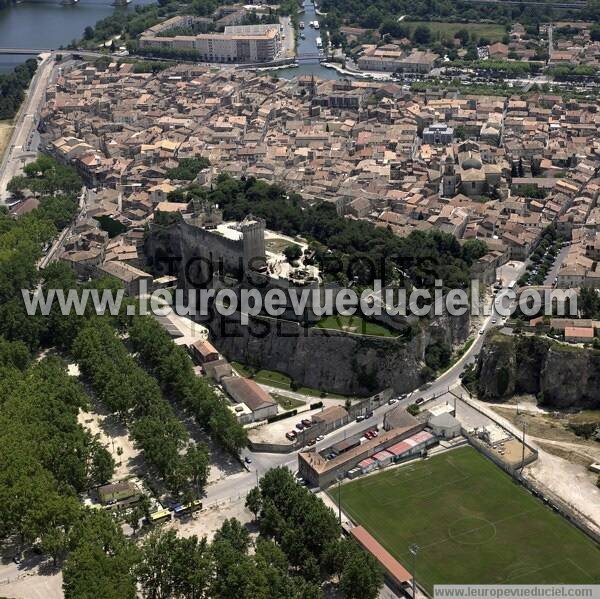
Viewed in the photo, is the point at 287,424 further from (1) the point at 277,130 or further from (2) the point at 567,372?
(1) the point at 277,130

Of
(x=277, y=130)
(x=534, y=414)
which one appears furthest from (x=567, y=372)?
(x=277, y=130)

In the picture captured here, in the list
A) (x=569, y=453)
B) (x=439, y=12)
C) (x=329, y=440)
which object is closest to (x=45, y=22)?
(x=439, y=12)

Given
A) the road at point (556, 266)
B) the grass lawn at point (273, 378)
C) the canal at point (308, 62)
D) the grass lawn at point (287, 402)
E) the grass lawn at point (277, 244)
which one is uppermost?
the canal at point (308, 62)

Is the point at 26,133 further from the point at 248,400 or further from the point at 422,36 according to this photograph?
the point at 248,400

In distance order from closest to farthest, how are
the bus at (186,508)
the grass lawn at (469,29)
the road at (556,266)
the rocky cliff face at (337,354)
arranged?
the bus at (186,508) → the rocky cliff face at (337,354) → the road at (556,266) → the grass lawn at (469,29)

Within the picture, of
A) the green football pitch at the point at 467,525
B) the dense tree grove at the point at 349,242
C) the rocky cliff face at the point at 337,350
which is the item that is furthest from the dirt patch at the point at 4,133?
the green football pitch at the point at 467,525

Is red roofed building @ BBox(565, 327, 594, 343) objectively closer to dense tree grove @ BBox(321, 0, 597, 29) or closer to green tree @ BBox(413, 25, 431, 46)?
green tree @ BBox(413, 25, 431, 46)

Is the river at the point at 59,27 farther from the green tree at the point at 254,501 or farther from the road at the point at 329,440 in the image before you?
the green tree at the point at 254,501
